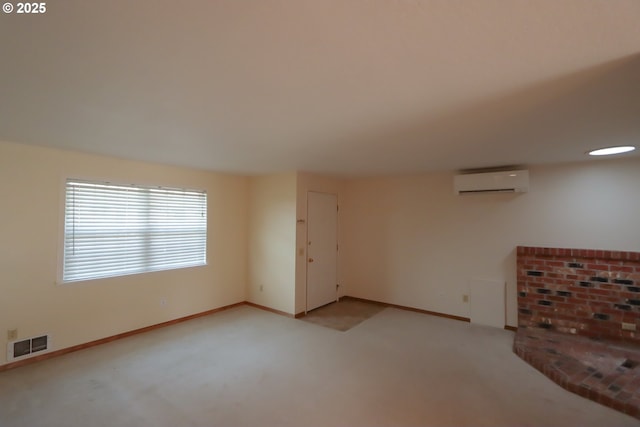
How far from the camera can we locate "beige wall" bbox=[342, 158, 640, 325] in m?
3.54

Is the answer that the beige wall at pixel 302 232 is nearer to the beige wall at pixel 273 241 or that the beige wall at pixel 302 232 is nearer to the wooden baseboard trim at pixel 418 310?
the beige wall at pixel 273 241

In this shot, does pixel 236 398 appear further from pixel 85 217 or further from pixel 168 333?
pixel 85 217

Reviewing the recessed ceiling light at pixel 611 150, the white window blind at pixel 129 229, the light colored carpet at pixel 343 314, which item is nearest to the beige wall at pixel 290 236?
the white window blind at pixel 129 229

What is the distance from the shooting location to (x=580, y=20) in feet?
3.54

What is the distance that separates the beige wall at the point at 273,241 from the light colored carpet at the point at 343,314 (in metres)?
0.45

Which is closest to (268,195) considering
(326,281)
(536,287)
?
(326,281)

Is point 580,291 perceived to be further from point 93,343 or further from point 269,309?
point 93,343

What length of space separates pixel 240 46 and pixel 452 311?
14.9 feet

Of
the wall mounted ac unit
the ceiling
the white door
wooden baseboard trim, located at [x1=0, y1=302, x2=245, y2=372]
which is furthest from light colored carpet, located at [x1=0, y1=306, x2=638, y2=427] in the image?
the ceiling

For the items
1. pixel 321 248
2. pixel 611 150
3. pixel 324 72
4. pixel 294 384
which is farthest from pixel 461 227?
pixel 324 72

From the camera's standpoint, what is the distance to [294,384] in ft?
8.61

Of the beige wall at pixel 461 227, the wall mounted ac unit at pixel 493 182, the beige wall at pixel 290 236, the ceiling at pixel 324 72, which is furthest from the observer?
the wall mounted ac unit at pixel 493 182

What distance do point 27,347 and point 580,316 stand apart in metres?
6.22

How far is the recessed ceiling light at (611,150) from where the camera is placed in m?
2.90
